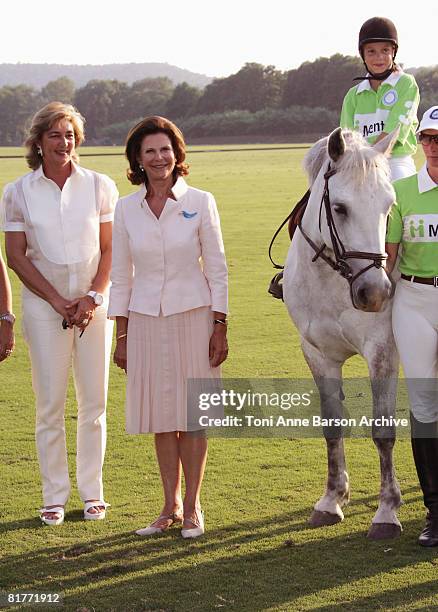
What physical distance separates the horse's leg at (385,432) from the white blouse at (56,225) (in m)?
1.69

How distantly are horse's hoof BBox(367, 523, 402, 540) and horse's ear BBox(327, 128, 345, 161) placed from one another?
6.44 feet

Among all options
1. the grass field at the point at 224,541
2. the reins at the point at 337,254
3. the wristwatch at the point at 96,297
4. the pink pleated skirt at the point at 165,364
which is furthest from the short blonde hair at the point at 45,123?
the grass field at the point at 224,541

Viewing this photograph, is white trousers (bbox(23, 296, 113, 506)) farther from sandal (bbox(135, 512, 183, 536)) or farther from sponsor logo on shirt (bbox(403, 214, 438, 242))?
sponsor logo on shirt (bbox(403, 214, 438, 242))

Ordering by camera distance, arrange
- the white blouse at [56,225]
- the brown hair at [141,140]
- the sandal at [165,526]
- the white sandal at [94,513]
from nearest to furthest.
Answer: the brown hair at [141,140], the sandal at [165,526], the white blouse at [56,225], the white sandal at [94,513]

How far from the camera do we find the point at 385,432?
493 cm

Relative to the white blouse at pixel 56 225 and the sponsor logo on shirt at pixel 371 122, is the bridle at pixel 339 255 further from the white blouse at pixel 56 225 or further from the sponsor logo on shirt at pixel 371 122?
the white blouse at pixel 56 225

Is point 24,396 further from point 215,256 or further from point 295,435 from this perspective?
point 215,256

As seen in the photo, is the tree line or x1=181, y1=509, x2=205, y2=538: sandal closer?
x1=181, y1=509, x2=205, y2=538: sandal

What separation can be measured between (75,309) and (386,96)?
2318mm

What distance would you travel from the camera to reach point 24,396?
7930 millimetres

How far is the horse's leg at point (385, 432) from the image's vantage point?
4.87 m

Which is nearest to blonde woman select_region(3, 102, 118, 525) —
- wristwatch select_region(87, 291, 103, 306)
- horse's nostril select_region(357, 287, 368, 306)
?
wristwatch select_region(87, 291, 103, 306)

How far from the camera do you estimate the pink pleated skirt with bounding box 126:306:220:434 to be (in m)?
4.79

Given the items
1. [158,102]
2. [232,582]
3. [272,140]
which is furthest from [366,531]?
[158,102]
